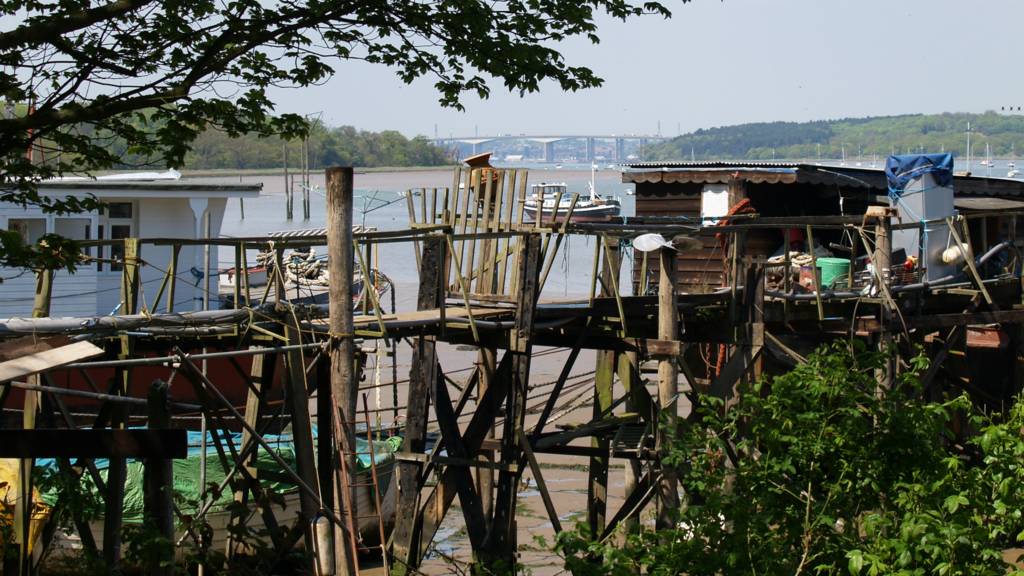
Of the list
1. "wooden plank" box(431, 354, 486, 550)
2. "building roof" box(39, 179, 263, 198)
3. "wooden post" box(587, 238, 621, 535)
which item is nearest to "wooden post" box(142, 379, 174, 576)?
"wooden plank" box(431, 354, 486, 550)

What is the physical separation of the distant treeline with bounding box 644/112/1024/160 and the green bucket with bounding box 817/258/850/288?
12302 centimetres

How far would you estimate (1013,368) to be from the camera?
58.6 feet

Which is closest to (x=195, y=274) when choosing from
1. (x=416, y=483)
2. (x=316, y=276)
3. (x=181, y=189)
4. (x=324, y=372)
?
(x=181, y=189)

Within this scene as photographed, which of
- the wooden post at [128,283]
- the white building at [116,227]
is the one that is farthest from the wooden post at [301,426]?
the white building at [116,227]

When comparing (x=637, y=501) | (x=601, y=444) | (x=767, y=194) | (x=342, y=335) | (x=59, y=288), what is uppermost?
(x=767, y=194)

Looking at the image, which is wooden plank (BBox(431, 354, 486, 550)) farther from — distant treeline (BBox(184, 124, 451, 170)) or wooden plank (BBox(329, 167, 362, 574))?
distant treeline (BBox(184, 124, 451, 170))

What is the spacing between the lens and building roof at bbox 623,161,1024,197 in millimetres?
19656

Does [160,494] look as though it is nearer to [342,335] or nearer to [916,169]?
[342,335]

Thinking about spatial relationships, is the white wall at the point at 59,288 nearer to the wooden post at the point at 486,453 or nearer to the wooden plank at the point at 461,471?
the wooden post at the point at 486,453

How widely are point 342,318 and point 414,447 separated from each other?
368cm

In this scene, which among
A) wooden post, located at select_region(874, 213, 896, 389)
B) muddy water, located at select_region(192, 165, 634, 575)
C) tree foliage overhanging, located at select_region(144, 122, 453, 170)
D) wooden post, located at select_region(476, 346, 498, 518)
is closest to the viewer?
wooden post, located at select_region(874, 213, 896, 389)

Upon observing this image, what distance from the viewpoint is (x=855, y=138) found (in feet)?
497

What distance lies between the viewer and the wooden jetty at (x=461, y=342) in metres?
9.38

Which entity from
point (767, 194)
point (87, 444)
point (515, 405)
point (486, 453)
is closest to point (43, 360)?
point (87, 444)
